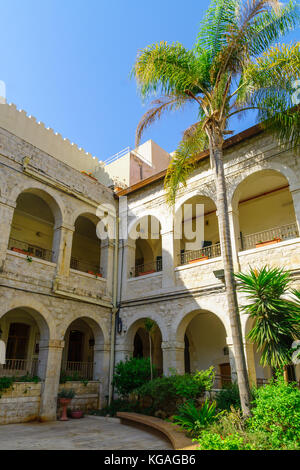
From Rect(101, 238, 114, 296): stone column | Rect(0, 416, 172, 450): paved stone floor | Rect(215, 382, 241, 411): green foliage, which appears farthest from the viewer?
Rect(101, 238, 114, 296): stone column

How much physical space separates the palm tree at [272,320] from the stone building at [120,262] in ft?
6.53

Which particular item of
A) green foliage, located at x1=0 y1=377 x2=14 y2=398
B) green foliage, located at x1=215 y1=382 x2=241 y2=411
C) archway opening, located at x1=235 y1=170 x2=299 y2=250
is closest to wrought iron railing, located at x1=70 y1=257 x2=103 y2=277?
green foliage, located at x1=0 y1=377 x2=14 y2=398

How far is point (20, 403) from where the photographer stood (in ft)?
32.3

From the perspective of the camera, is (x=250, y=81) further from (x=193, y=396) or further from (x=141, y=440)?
(x=141, y=440)

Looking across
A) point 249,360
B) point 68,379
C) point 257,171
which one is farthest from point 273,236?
point 68,379

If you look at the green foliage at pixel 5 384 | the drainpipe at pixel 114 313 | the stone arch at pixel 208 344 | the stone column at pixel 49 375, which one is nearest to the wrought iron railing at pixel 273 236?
the stone arch at pixel 208 344

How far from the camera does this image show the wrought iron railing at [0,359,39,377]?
511 inches

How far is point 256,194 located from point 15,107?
12.3 m

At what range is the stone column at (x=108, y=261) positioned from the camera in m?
14.0

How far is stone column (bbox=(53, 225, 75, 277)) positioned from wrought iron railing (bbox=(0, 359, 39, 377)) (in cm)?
405

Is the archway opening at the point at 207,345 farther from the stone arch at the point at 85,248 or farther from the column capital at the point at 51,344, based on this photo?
the stone arch at the point at 85,248

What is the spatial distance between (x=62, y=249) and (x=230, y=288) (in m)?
7.18

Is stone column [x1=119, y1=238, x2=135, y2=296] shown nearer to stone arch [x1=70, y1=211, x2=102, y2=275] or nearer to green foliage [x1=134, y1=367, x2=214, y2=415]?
stone arch [x1=70, y1=211, x2=102, y2=275]
